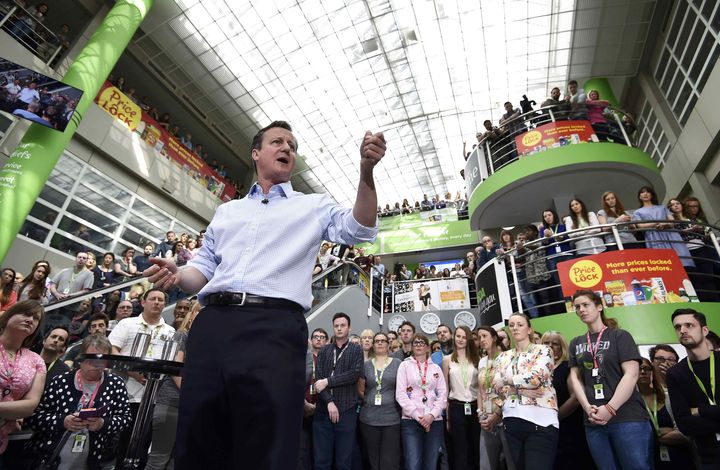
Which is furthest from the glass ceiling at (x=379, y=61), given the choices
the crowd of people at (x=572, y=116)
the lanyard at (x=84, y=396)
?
the lanyard at (x=84, y=396)

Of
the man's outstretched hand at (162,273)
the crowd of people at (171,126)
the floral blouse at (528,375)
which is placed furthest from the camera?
the crowd of people at (171,126)

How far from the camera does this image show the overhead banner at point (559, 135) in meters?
8.62

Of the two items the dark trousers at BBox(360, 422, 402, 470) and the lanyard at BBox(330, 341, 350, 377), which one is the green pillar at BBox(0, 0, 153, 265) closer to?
the lanyard at BBox(330, 341, 350, 377)

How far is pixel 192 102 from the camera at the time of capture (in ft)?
49.8

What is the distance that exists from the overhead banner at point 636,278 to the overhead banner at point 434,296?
226 inches

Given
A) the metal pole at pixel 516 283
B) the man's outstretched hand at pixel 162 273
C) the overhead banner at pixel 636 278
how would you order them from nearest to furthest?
1. the man's outstretched hand at pixel 162 273
2. the overhead banner at pixel 636 278
3. the metal pole at pixel 516 283

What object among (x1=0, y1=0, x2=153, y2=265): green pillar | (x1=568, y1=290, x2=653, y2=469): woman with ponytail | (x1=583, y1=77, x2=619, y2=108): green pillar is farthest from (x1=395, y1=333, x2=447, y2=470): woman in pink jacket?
(x1=583, y1=77, x2=619, y2=108): green pillar

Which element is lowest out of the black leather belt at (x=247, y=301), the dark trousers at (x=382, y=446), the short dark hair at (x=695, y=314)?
the dark trousers at (x=382, y=446)

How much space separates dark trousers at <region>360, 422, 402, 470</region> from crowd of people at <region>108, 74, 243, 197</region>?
12.7m

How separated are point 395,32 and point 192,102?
8411 mm

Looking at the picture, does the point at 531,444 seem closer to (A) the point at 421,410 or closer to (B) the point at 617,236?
(A) the point at 421,410

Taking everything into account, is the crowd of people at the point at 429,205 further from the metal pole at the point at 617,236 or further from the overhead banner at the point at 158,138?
the metal pole at the point at 617,236

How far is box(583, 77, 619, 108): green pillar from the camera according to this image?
12.6 metres

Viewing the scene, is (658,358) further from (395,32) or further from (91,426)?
(395,32)
